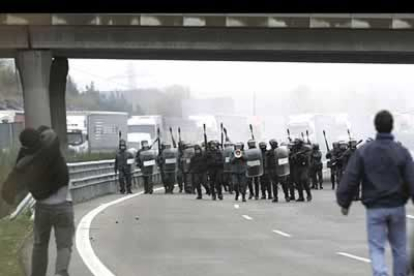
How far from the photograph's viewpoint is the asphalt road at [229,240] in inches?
473

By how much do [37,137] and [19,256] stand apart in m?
4.03

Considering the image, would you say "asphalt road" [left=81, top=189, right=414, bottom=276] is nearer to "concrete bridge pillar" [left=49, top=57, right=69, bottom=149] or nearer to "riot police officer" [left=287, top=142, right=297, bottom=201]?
"riot police officer" [left=287, top=142, right=297, bottom=201]

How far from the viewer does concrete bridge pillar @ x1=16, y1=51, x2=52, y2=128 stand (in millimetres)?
31094

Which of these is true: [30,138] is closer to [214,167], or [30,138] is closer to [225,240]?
[225,240]

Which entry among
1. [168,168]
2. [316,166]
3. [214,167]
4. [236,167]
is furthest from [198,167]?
[316,166]

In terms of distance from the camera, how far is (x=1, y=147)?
1952 cm

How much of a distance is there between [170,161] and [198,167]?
A: 3980 millimetres

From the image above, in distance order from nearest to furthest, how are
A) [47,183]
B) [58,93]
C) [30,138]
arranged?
[30,138] → [47,183] → [58,93]

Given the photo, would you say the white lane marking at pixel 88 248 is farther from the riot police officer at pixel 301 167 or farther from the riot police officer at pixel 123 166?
the riot police officer at pixel 123 166

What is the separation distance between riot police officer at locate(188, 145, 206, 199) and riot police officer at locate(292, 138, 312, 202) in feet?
11.1

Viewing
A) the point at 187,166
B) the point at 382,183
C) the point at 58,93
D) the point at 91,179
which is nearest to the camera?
the point at 382,183

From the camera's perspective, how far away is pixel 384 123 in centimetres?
845

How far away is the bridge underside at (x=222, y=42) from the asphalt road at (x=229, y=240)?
8.16 metres
